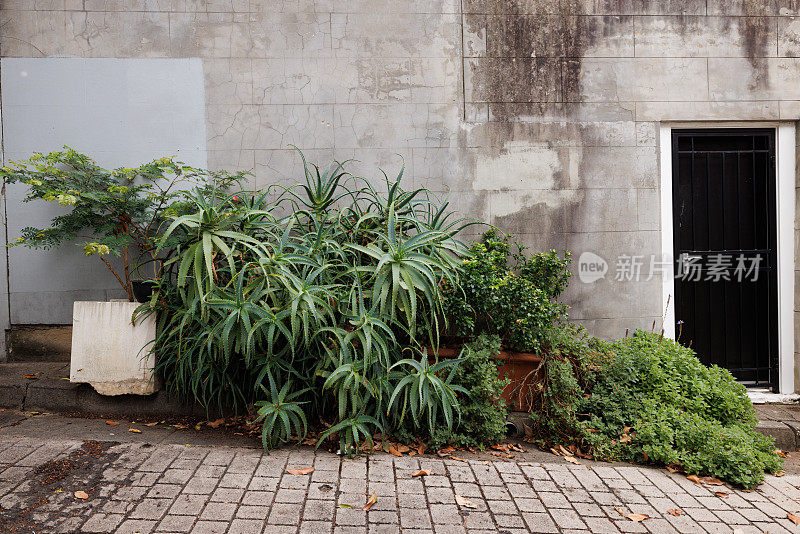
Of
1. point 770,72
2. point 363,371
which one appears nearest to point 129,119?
point 363,371

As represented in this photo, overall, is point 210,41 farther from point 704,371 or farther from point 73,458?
point 704,371

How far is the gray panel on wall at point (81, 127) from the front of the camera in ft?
14.8

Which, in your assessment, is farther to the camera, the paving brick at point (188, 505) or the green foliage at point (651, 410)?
the green foliage at point (651, 410)

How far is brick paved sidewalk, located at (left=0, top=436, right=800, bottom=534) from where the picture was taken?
105 inches

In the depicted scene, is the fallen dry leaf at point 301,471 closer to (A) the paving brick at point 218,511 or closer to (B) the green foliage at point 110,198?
(A) the paving brick at point 218,511

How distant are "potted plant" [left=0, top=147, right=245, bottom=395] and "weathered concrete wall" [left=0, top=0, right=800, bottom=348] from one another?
709 mm

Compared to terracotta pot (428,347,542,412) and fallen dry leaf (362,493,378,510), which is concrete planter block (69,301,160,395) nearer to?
fallen dry leaf (362,493,378,510)

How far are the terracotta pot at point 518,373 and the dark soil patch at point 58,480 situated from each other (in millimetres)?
2295

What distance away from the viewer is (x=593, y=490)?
315cm

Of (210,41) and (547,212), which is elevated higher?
(210,41)

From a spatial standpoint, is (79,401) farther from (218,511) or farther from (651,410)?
(651,410)

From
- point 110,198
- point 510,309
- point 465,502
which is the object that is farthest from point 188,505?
point 510,309

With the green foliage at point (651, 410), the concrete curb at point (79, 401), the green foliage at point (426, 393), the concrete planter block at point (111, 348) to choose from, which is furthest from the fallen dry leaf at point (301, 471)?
the green foliage at point (651, 410)

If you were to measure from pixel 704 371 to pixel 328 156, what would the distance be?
356 cm
